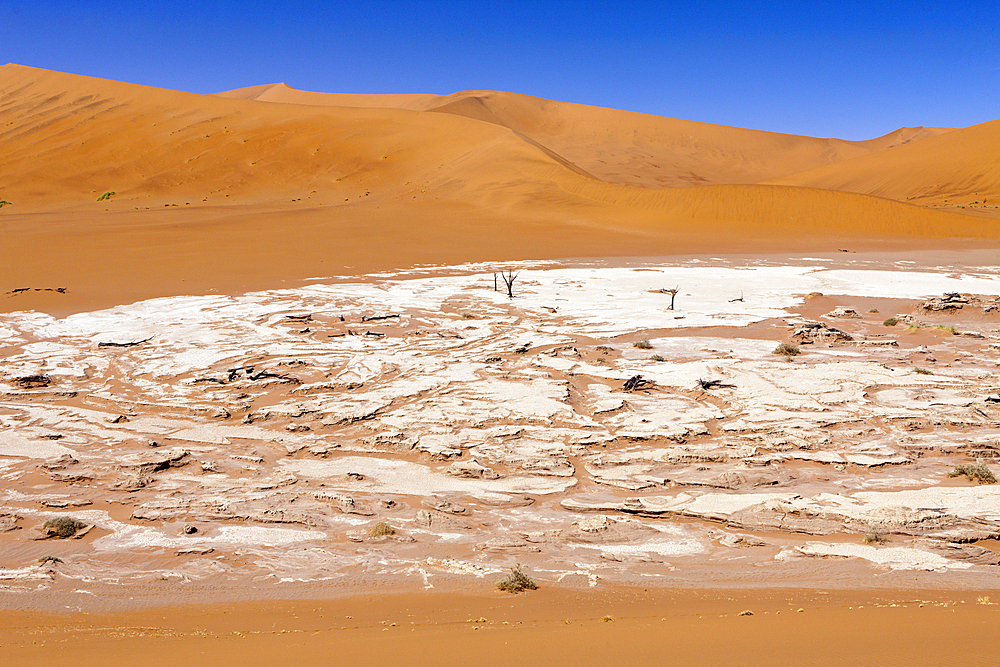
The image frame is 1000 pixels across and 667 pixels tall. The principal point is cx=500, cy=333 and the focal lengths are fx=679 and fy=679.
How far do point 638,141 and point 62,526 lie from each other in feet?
279

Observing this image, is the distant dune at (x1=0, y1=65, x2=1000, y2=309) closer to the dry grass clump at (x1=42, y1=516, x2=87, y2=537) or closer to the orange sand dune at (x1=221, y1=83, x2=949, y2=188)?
the orange sand dune at (x1=221, y1=83, x2=949, y2=188)

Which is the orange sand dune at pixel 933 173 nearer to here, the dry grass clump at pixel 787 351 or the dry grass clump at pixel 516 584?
the dry grass clump at pixel 787 351

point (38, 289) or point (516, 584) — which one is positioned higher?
point (38, 289)

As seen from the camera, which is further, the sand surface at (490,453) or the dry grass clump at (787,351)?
the dry grass clump at (787,351)

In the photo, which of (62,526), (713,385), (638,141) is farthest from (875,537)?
(638,141)

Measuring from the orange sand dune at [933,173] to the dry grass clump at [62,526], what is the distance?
5185 cm

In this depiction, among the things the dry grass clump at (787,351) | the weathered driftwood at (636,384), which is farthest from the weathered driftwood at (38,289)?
the dry grass clump at (787,351)

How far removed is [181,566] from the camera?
5.42 m

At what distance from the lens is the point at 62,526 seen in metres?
5.89

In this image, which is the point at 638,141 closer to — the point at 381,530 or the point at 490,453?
the point at 490,453

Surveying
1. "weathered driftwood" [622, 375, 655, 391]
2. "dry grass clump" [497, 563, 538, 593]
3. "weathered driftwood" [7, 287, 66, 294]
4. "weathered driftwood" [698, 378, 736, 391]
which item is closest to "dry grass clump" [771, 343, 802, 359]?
"weathered driftwood" [698, 378, 736, 391]

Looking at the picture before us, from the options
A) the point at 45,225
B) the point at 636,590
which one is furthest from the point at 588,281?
the point at 45,225

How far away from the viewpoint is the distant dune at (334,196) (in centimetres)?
2255

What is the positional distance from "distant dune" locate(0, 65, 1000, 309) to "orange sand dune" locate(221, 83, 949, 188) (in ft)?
7.02
